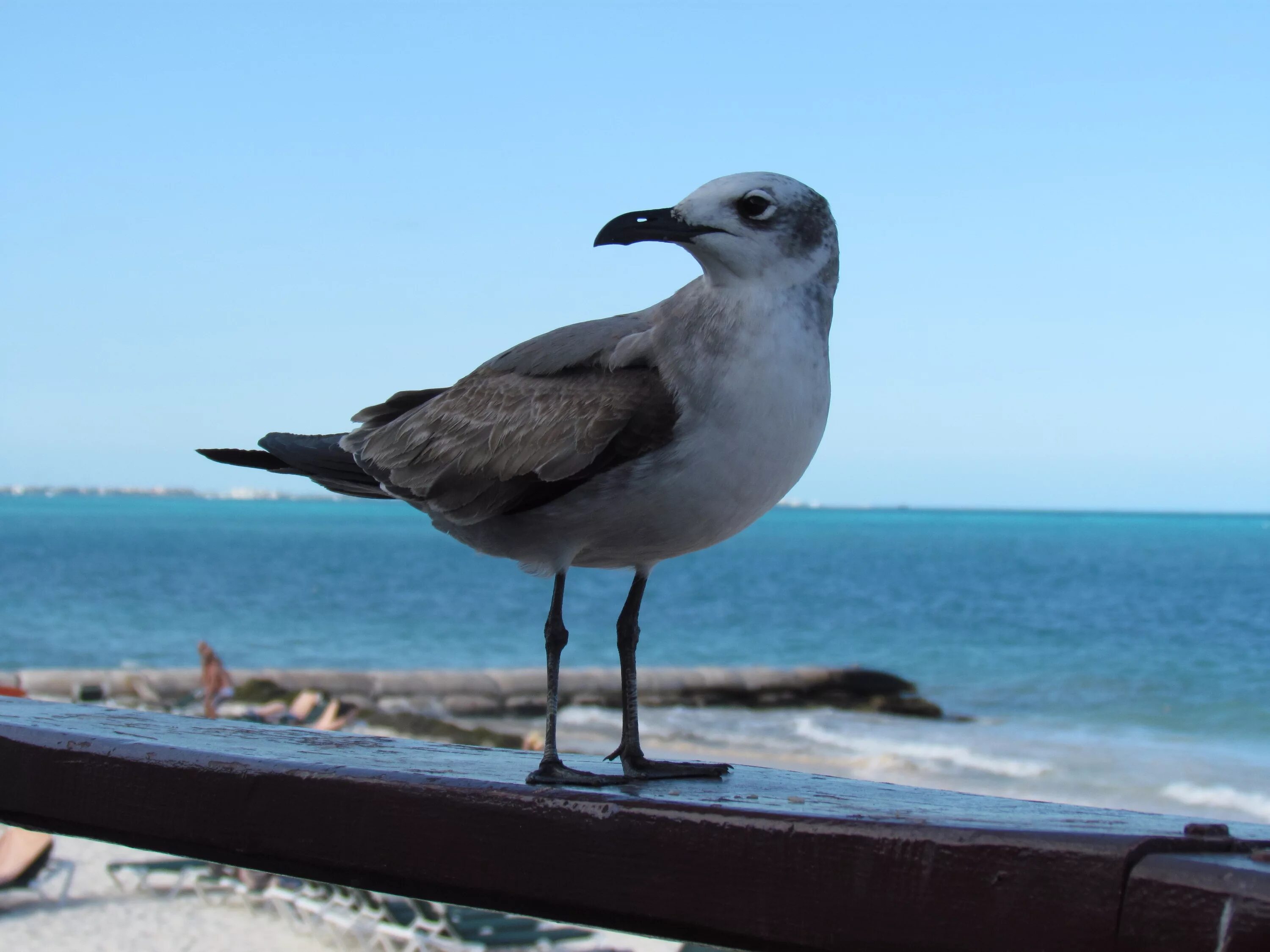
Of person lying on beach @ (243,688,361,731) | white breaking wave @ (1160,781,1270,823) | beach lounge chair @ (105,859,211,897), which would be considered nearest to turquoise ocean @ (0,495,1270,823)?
white breaking wave @ (1160,781,1270,823)

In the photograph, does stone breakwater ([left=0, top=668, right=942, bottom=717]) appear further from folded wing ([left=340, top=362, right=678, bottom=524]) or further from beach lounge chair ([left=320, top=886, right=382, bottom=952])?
folded wing ([left=340, top=362, right=678, bottom=524])

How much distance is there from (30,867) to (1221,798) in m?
16.8

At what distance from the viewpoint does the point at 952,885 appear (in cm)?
155

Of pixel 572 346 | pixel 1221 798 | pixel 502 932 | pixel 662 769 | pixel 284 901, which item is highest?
pixel 572 346

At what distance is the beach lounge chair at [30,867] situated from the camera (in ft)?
41.9

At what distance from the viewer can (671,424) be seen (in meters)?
2.62

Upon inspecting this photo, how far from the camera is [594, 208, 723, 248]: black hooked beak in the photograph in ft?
8.43

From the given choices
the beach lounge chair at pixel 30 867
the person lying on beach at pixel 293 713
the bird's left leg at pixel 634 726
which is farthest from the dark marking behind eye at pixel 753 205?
the person lying on beach at pixel 293 713

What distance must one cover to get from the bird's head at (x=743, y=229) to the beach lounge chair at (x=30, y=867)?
12452 millimetres

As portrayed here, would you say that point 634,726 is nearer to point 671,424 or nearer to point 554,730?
point 554,730

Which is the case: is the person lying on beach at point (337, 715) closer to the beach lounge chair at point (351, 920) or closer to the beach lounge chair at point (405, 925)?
the beach lounge chair at point (351, 920)

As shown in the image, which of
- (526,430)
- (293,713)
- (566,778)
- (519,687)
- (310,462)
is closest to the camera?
(566,778)

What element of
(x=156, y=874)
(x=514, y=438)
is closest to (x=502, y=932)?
(x=156, y=874)

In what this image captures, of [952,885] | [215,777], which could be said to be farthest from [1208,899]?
[215,777]
